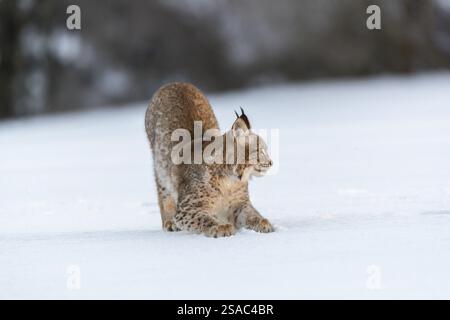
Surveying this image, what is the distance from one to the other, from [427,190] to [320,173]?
5.17 ft

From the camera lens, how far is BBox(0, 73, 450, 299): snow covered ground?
3967mm

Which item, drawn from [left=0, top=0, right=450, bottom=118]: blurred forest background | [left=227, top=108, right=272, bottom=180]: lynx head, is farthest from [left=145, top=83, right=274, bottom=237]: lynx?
[left=0, top=0, right=450, bottom=118]: blurred forest background

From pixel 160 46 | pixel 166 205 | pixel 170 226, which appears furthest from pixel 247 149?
pixel 160 46

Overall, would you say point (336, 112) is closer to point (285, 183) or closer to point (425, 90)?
point (425, 90)

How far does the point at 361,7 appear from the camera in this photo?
16.5 m

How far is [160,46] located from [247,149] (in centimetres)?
1267

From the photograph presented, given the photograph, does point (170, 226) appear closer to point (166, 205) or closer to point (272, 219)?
point (166, 205)

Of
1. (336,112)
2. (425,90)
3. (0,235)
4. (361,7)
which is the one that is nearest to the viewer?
(0,235)

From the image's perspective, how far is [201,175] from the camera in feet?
17.5

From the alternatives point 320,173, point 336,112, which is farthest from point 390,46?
point 320,173

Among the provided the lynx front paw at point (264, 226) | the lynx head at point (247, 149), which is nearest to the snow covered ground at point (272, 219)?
the lynx front paw at point (264, 226)

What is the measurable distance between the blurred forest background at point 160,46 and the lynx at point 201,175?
1086cm

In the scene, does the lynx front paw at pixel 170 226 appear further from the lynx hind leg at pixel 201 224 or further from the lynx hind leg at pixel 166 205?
the lynx hind leg at pixel 201 224

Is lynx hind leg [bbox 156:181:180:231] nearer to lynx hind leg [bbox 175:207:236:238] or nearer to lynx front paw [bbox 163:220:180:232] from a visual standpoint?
lynx front paw [bbox 163:220:180:232]
